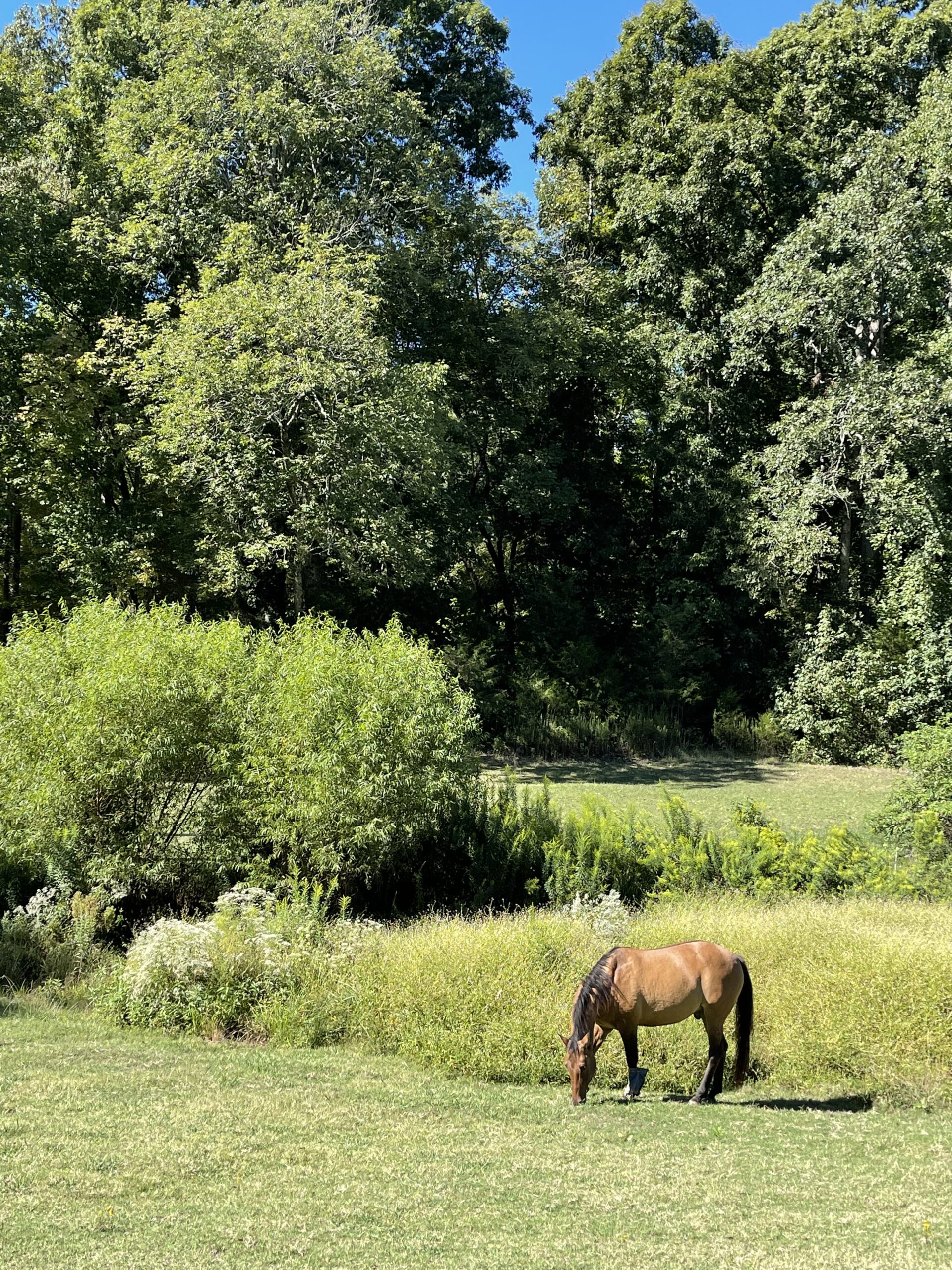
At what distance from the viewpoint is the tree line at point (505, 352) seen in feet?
76.5

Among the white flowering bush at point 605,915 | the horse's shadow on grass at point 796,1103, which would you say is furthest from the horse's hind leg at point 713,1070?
the white flowering bush at point 605,915

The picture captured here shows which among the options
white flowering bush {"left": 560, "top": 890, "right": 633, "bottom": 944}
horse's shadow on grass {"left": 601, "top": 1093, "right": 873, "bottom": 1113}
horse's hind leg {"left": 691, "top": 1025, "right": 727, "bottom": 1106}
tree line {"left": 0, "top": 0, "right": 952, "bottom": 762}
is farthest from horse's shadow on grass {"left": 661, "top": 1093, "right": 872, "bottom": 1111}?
tree line {"left": 0, "top": 0, "right": 952, "bottom": 762}

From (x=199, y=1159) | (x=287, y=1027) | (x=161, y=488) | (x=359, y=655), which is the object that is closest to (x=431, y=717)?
(x=359, y=655)

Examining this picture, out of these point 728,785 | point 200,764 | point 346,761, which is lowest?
point 728,785

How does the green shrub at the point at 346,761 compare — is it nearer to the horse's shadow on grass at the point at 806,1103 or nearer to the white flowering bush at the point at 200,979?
the white flowering bush at the point at 200,979

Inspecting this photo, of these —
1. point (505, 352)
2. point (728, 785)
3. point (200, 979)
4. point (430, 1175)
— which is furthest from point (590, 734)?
point (430, 1175)

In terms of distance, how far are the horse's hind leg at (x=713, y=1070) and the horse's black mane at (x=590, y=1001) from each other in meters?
0.86

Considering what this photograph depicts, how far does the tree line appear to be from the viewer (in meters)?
23.3

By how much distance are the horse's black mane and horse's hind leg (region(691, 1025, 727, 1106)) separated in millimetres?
861

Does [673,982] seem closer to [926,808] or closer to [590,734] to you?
[926,808]

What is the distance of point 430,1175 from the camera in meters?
6.13

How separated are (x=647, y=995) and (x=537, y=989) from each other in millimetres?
1847

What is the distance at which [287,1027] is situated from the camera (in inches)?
368

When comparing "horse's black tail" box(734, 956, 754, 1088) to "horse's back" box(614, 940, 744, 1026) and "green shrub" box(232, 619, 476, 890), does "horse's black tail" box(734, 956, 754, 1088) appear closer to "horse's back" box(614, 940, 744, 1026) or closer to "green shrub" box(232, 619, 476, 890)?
"horse's back" box(614, 940, 744, 1026)
